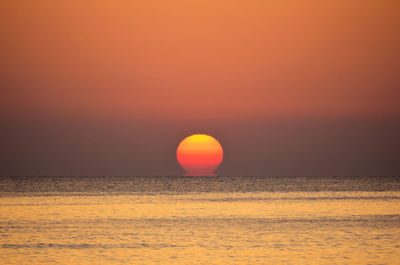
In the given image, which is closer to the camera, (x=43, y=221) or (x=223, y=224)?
(x=223, y=224)

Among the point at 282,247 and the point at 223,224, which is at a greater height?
the point at 223,224

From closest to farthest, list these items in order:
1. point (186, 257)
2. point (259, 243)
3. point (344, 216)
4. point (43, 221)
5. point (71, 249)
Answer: point (186, 257), point (71, 249), point (259, 243), point (43, 221), point (344, 216)

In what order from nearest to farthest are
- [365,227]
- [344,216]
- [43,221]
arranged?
[365,227]
[43,221]
[344,216]

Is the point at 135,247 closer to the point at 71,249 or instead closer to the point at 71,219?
the point at 71,249

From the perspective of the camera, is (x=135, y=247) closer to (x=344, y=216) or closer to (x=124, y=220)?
(x=124, y=220)

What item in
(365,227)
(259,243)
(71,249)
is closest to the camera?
(71,249)

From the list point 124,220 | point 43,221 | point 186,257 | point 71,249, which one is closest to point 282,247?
point 186,257

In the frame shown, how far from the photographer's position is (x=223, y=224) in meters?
37.5

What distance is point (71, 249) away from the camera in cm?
2653

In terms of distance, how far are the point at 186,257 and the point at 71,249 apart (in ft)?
16.7

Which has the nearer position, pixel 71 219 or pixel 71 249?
pixel 71 249

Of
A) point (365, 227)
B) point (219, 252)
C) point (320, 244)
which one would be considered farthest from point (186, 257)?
point (365, 227)

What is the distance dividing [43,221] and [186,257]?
1885 centimetres

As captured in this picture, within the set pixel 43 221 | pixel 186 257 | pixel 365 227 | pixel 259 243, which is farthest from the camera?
pixel 43 221
